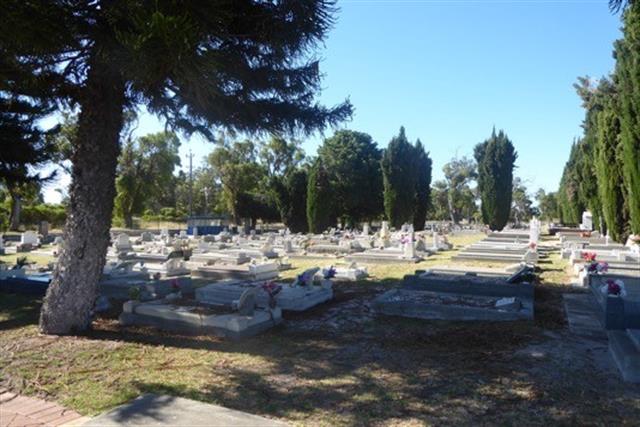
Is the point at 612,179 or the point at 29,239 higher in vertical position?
the point at 612,179

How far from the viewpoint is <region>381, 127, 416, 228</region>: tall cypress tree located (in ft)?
114

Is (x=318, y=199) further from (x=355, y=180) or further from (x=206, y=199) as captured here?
(x=206, y=199)

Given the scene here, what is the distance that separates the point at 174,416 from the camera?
11.9 feet

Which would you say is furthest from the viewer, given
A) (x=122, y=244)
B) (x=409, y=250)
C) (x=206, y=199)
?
(x=206, y=199)

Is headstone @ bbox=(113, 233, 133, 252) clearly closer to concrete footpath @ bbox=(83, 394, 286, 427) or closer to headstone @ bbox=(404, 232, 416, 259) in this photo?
headstone @ bbox=(404, 232, 416, 259)

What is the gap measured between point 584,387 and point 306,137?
195 inches

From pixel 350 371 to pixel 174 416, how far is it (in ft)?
→ 6.48

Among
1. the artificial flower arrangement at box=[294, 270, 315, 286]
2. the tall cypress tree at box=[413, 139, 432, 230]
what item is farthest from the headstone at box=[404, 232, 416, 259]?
the tall cypress tree at box=[413, 139, 432, 230]

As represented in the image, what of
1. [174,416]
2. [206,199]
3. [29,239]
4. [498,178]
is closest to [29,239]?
[29,239]

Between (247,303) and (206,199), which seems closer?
(247,303)

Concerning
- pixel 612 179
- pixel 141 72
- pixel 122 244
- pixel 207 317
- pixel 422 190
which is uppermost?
pixel 422 190

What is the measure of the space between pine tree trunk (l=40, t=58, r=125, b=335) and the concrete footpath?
268 cm

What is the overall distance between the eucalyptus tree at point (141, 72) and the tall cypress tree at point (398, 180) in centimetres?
2779

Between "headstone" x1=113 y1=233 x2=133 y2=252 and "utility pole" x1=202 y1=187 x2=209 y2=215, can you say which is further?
"utility pole" x1=202 y1=187 x2=209 y2=215
